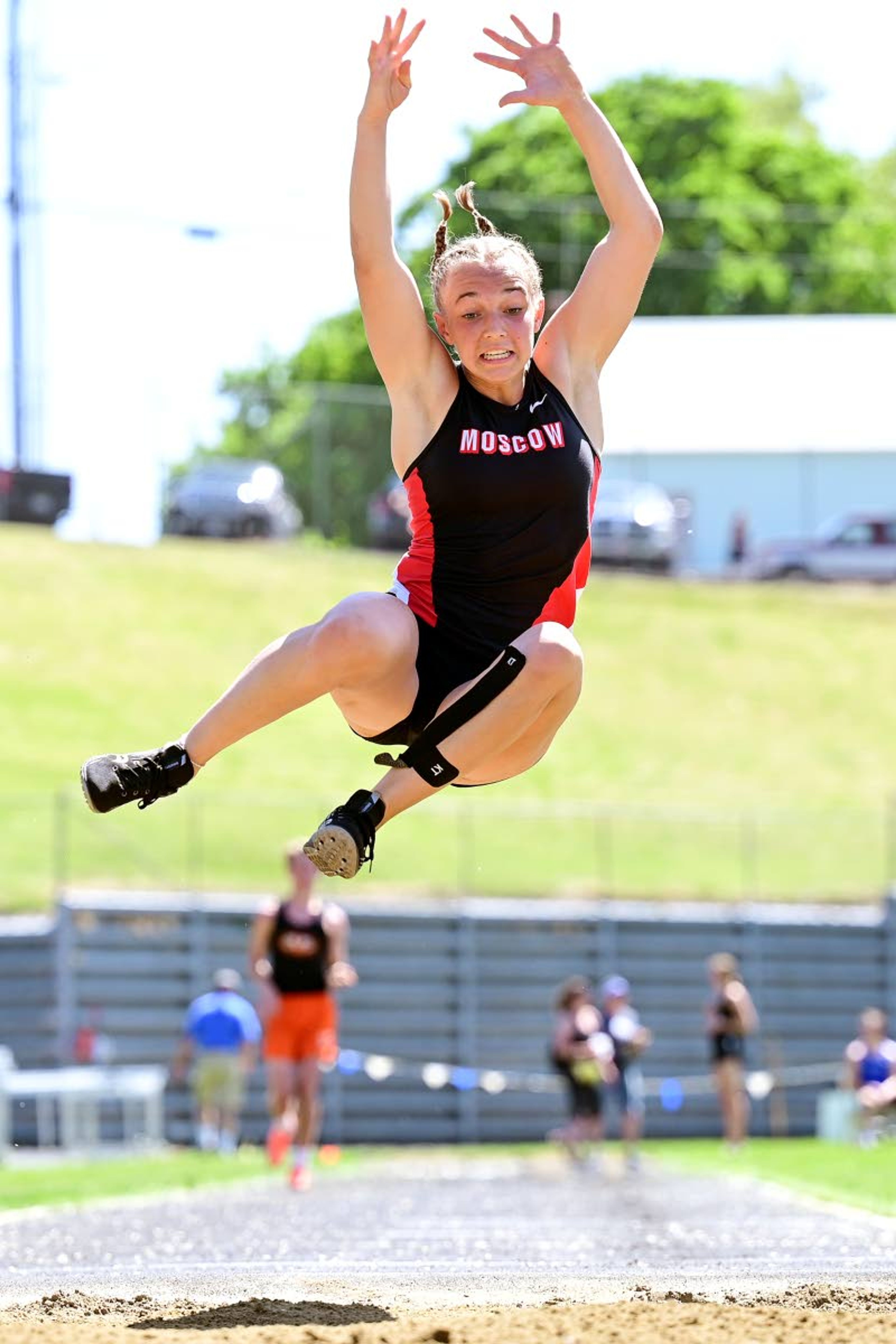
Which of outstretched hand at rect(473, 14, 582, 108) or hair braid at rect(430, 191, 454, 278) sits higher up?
outstretched hand at rect(473, 14, 582, 108)

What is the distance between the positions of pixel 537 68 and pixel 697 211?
55118 millimetres

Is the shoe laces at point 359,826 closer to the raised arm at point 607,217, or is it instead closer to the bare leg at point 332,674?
the bare leg at point 332,674

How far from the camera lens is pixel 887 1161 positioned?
1875cm

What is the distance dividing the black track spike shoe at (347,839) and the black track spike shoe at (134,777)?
49cm

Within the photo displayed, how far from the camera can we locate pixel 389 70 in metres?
7.27

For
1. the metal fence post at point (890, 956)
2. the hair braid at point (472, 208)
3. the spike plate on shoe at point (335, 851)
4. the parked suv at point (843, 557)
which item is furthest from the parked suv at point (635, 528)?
the spike plate on shoe at point (335, 851)

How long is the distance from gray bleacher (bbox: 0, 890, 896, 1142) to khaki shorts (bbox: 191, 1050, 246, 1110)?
2.09 metres

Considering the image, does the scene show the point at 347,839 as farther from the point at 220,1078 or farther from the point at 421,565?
the point at 220,1078

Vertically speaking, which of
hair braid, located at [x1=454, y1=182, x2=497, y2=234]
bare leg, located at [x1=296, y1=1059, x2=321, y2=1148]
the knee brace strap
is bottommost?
bare leg, located at [x1=296, y1=1059, x2=321, y2=1148]

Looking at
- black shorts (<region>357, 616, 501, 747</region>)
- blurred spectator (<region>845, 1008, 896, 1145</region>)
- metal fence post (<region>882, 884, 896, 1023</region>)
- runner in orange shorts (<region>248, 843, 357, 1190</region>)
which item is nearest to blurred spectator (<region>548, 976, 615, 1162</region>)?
blurred spectator (<region>845, 1008, 896, 1145</region>)

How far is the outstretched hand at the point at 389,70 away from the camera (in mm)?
7254

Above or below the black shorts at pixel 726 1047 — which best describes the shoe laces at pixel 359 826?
above

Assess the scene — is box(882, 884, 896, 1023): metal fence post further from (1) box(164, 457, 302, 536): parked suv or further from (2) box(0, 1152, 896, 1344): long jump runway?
(1) box(164, 457, 302, 536): parked suv

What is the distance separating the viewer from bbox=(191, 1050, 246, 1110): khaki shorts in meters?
22.5
